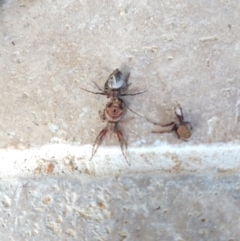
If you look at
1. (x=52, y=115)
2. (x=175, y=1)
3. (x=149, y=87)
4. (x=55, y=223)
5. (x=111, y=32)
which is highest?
(x=175, y=1)

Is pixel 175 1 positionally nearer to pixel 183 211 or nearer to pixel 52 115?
pixel 52 115

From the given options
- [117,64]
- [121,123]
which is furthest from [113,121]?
[117,64]

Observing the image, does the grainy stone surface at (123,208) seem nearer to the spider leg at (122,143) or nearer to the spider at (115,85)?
the spider leg at (122,143)

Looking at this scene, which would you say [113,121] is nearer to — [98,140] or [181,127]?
[98,140]

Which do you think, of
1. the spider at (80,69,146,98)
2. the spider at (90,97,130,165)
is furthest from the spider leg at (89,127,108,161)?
the spider at (80,69,146,98)

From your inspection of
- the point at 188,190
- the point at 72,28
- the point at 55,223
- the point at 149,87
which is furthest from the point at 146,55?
the point at 55,223

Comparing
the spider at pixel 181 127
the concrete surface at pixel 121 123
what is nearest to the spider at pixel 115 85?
the concrete surface at pixel 121 123
